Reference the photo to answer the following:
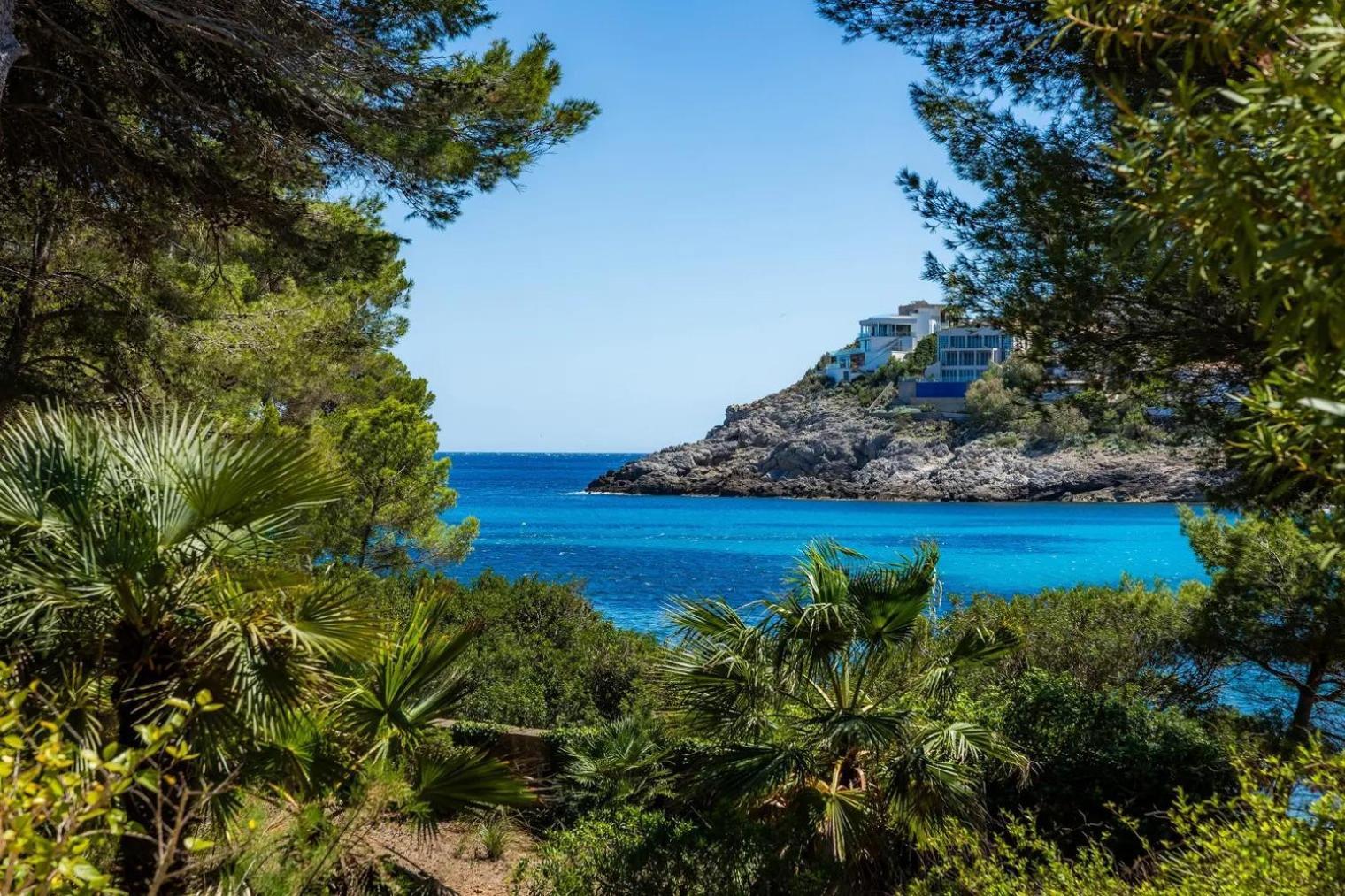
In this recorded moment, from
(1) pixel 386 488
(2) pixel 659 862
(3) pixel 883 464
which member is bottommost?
(2) pixel 659 862

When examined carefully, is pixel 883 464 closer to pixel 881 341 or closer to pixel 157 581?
pixel 881 341

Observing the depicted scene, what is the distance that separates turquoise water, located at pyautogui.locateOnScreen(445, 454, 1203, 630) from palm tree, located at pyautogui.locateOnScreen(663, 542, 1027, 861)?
18596 mm

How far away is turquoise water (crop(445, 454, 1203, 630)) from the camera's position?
40.4 m

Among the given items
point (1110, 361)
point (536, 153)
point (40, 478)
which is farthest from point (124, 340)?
point (1110, 361)

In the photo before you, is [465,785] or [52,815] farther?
[465,785]

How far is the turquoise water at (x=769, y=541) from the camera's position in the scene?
40.4 m

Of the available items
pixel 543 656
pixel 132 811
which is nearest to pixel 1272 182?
pixel 132 811

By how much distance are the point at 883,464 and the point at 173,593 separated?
7844 cm

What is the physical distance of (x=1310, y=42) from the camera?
174 centimetres

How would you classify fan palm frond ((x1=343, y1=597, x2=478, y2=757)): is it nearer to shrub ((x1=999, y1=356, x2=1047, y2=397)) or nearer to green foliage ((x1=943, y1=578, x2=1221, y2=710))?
shrub ((x1=999, y1=356, x2=1047, y2=397))

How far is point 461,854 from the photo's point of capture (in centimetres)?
885

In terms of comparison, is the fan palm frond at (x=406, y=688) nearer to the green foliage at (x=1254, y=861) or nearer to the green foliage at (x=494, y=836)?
the green foliage at (x=1254, y=861)

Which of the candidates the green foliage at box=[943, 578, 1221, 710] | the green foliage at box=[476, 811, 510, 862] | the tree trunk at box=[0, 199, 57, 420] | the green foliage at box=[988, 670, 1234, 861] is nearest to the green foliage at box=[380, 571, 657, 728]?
the green foliage at box=[476, 811, 510, 862]

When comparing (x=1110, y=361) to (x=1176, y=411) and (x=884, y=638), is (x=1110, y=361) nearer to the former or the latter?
(x=1176, y=411)
